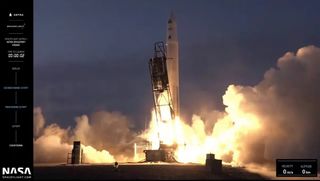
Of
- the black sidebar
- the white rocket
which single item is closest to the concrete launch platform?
the black sidebar

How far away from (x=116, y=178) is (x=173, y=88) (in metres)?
41.0

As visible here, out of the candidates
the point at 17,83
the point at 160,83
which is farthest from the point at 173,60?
the point at 17,83

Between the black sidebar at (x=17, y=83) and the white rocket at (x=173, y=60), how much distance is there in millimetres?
53428

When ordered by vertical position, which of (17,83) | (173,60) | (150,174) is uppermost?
(173,60)

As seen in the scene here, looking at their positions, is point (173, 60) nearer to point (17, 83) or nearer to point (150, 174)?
point (150, 174)

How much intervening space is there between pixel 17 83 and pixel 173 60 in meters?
54.9

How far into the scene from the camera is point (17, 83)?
51.9 meters

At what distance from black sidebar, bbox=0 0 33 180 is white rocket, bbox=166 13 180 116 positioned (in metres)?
53.4

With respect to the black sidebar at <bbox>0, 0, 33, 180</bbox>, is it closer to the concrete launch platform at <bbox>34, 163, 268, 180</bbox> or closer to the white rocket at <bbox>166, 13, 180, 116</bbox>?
the concrete launch platform at <bbox>34, 163, 268, 180</bbox>

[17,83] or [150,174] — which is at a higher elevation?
[17,83]

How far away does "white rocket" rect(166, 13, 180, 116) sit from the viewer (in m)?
104

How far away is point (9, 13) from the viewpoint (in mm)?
50625

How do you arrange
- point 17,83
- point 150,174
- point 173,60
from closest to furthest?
point 17,83 < point 150,174 < point 173,60

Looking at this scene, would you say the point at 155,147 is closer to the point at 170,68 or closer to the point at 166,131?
the point at 166,131
